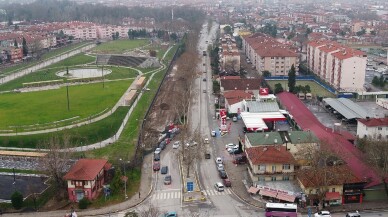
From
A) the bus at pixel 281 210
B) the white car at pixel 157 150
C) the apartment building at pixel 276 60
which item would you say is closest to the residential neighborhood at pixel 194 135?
the bus at pixel 281 210

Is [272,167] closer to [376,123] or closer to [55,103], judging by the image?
[376,123]

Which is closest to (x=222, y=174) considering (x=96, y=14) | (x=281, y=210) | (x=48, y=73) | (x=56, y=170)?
(x=281, y=210)

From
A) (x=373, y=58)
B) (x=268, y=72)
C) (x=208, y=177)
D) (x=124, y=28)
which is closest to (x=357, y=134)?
(x=208, y=177)

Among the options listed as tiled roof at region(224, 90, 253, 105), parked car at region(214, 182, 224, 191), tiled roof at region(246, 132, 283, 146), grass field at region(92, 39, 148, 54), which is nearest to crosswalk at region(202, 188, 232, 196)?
parked car at region(214, 182, 224, 191)

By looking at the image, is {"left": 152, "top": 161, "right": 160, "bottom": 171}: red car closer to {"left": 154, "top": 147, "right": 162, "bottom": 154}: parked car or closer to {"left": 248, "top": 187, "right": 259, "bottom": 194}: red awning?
{"left": 154, "top": 147, "right": 162, "bottom": 154}: parked car

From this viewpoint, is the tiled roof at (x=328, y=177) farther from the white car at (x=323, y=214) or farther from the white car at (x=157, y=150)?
the white car at (x=157, y=150)
